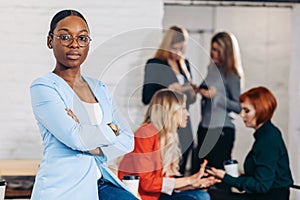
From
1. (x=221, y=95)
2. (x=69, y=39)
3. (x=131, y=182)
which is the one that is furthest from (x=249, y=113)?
(x=69, y=39)

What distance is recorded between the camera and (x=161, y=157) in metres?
3.49

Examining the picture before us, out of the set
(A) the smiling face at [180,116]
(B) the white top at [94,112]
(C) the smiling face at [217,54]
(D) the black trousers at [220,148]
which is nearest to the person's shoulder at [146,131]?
(A) the smiling face at [180,116]

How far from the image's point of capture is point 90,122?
8.04 feet

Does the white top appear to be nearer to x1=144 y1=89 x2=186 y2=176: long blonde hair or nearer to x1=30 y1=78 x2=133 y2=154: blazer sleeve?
x1=30 y1=78 x2=133 y2=154: blazer sleeve

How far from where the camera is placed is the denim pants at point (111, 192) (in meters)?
2.44

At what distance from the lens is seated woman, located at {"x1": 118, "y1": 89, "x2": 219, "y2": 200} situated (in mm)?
3350

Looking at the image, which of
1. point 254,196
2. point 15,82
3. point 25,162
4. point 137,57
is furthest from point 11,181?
point 254,196

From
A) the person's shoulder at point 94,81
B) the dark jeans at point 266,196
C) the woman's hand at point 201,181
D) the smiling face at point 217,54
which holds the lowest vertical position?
the dark jeans at point 266,196

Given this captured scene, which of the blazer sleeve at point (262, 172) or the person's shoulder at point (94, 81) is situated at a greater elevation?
the person's shoulder at point (94, 81)

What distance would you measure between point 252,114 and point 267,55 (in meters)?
2.25

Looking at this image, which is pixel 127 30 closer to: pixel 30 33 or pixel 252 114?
pixel 30 33

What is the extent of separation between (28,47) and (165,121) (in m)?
0.88

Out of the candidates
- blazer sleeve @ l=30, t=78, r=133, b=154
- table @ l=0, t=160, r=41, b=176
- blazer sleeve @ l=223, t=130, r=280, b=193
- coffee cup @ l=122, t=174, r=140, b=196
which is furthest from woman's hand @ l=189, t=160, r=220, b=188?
blazer sleeve @ l=30, t=78, r=133, b=154

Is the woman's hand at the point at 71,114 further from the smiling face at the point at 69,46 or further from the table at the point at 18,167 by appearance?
the table at the point at 18,167
